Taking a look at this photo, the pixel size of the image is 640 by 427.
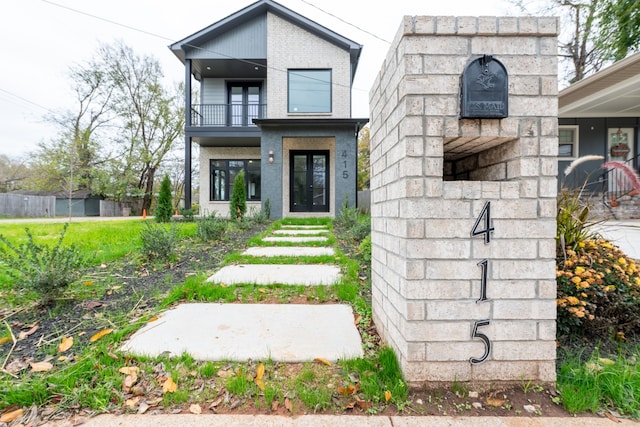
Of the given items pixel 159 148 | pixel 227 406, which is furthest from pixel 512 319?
pixel 159 148

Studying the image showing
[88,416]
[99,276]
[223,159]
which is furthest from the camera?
[223,159]

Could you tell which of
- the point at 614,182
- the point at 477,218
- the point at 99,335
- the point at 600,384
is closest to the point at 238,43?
the point at 99,335

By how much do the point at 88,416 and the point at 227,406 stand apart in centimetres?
60

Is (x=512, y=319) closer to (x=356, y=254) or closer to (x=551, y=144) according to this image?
(x=551, y=144)

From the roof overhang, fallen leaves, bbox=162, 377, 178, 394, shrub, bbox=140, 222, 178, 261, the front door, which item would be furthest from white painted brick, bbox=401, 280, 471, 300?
the front door

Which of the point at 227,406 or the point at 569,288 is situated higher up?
the point at 569,288

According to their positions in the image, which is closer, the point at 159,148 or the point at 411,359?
the point at 411,359

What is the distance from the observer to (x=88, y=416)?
124cm

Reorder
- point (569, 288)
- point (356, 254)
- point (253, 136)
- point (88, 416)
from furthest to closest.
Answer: point (253, 136), point (356, 254), point (569, 288), point (88, 416)

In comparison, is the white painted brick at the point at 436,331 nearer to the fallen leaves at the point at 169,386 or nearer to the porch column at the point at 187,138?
the fallen leaves at the point at 169,386

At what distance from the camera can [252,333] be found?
1910 mm

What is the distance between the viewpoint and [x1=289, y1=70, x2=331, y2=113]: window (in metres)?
10.3

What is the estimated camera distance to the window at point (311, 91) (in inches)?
405

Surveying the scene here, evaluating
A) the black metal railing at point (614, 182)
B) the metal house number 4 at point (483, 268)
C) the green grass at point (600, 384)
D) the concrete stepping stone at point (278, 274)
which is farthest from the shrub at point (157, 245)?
the black metal railing at point (614, 182)
